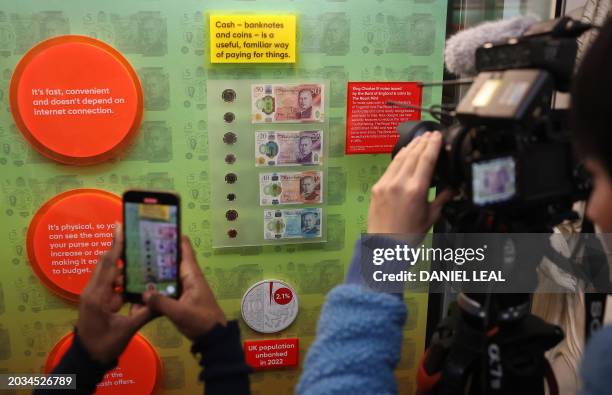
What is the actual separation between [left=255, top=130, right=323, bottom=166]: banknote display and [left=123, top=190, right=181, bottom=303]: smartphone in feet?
1.76

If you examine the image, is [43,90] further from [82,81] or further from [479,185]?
[479,185]

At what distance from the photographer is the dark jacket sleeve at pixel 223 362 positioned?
75 cm

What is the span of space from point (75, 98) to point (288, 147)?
21.4 inches

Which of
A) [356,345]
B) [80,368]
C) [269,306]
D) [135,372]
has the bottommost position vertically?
[135,372]

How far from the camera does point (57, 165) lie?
131cm

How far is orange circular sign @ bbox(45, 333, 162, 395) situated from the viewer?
1419 millimetres

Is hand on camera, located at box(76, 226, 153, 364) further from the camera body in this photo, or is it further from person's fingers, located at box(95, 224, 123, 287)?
the camera body

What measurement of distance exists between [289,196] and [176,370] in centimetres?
60

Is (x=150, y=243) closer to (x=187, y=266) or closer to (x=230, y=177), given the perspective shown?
(x=187, y=266)

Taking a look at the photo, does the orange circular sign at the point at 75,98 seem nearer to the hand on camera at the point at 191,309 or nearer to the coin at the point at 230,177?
the coin at the point at 230,177

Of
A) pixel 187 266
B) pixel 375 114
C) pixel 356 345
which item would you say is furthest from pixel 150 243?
pixel 375 114

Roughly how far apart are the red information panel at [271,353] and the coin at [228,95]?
0.69 m

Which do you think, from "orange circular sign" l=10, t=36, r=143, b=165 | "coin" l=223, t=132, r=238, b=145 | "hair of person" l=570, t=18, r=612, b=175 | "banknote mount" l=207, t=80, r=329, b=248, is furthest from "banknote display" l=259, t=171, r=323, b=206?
"hair of person" l=570, t=18, r=612, b=175

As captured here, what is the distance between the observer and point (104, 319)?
0.82 meters
